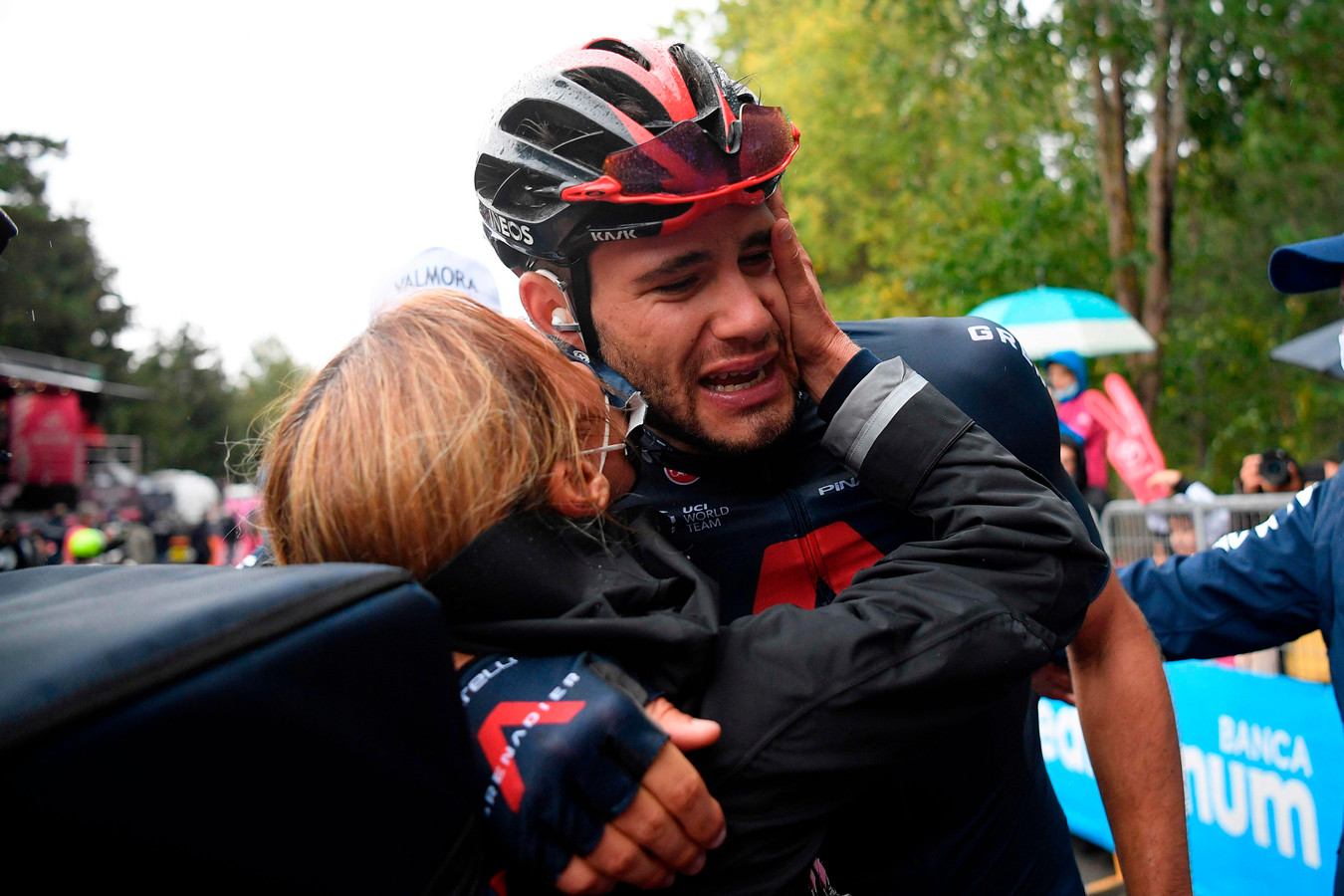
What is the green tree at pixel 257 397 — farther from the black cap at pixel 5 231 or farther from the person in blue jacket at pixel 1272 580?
the person in blue jacket at pixel 1272 580

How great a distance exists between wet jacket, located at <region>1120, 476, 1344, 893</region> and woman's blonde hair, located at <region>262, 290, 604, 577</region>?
209 cm

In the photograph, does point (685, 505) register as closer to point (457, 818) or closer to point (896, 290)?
point (457, 818)

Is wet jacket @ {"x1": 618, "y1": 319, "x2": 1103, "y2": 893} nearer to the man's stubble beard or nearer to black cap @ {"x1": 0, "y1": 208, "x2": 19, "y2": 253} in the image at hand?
the man's stubble beard

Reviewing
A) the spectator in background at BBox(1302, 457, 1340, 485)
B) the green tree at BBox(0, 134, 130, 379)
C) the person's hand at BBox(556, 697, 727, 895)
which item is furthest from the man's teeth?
the green tree at BBox(0, 134, 130, 379)

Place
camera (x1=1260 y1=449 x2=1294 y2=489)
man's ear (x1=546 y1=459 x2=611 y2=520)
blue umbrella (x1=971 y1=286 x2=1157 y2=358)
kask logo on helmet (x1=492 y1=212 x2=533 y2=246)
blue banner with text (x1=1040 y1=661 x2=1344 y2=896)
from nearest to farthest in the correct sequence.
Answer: man's ear (x1=546 y1=459 x2=611 y2=520)
kask logo on helmet (x1=492 y1=212 x2=533 y2=246)
blue banner with text (x1=1040 y1=661 x2=1344 y2=896)
camera (x1=1260 y1=449 x2=1294 y2=489)
blue umbrella (x1=971 y1=286 x2=1157 y2=358)

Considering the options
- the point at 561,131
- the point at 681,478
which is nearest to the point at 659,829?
the point at 681,478

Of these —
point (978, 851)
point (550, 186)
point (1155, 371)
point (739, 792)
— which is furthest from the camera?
point (1155, 371)

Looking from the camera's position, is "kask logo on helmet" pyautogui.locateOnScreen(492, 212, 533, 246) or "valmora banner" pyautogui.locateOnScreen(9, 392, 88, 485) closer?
"kask logo on helmet" pyautogui.locateOnScreen(492, 212, 533, 246)

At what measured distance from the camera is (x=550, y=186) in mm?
2029

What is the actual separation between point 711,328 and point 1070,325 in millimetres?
7524

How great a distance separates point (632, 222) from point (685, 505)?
1.97 ft

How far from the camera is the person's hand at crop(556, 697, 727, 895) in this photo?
1188 mm

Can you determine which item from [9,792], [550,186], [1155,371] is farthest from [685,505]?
[1155,371]

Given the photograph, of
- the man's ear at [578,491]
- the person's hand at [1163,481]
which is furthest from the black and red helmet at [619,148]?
the person's hand at [1163,481]
